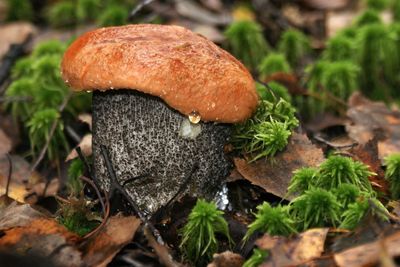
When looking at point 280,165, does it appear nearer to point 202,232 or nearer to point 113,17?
point 202,232

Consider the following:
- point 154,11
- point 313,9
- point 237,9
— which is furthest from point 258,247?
point 313,9

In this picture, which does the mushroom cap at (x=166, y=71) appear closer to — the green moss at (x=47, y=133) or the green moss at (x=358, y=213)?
the green moss at (x=358, y=213)

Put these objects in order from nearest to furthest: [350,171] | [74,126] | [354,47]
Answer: [350,171], [74,126], [354,47]

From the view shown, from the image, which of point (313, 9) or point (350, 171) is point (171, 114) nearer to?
point (350, 171)

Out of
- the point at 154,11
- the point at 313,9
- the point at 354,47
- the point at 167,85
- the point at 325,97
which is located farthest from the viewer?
the point at 313,9

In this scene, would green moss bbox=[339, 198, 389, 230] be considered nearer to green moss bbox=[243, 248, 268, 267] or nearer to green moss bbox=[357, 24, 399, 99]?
green moss bbox=[243, 248, 268, 267]

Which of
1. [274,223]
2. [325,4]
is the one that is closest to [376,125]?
[274,223]

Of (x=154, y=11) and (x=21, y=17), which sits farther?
(x=21, y=17)

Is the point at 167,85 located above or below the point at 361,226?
above
